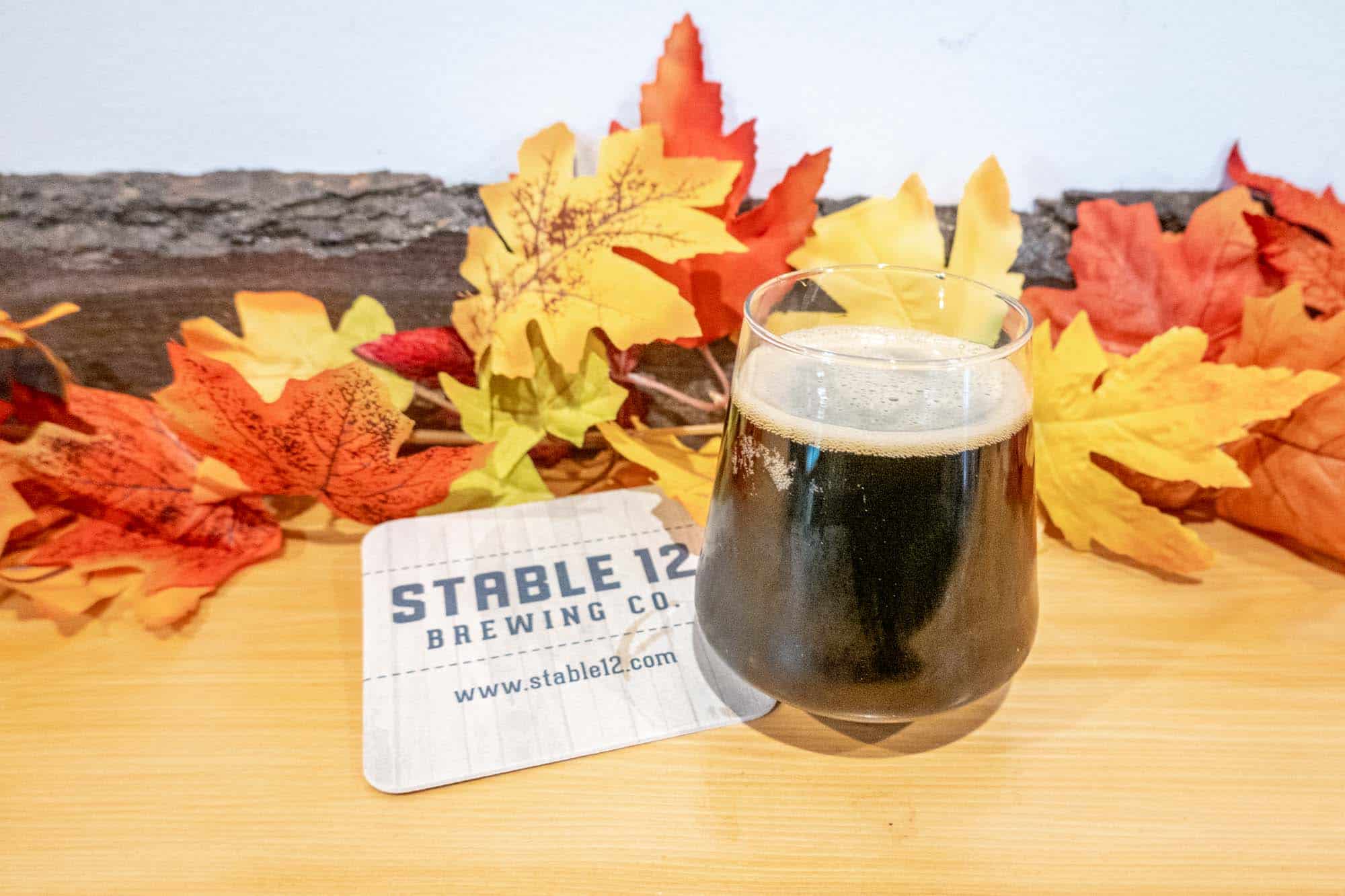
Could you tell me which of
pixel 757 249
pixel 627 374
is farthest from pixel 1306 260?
pixel 627 374

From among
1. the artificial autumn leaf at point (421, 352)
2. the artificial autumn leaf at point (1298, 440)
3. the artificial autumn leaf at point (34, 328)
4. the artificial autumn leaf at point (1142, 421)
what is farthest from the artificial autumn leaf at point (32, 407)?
the artificial autumn leaf at point (1298, 440)

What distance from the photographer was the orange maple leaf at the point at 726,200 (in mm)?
670

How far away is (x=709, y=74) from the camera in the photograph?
27.3 inches

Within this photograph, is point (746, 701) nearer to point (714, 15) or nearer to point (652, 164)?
point (652, 164)

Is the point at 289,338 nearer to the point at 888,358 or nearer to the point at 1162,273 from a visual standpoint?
the point at 888,358

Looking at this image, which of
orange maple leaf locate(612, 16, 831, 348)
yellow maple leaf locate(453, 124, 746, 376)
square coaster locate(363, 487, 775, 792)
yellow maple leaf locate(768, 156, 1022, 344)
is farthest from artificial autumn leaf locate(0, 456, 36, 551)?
yellow maple leaf locate(768, 156, 1022, 344)

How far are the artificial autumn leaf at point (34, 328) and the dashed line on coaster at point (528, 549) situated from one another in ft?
0.98

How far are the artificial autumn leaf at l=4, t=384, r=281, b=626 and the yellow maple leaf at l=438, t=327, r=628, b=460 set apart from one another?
177mm

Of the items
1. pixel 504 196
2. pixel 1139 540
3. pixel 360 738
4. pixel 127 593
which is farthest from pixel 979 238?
pixel 127 593

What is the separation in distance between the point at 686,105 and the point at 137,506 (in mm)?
506

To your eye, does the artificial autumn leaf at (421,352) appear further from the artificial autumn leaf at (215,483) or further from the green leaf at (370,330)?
the artificial autumn leaf at (215,483)

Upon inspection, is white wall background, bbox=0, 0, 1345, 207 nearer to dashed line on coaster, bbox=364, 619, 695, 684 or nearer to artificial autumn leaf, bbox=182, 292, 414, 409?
artificial autumn leaf, bbox=182, 292, 414, 409

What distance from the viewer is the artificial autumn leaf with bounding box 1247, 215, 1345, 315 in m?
0.70

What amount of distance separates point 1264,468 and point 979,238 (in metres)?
0.28
